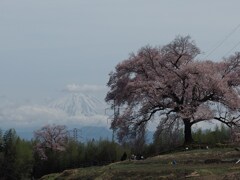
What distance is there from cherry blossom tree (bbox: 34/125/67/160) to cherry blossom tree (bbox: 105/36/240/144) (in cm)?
3483

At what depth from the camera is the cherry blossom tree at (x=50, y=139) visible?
250 ft

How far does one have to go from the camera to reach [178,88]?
41062 mm

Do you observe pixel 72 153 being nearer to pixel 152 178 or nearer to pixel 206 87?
pixel 206 87

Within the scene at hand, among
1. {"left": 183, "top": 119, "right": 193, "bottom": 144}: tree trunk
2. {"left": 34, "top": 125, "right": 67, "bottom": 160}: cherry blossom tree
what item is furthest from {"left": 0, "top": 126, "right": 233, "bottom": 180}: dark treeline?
{"left": 183, "top": 119, "right": 193, "bottom": 144}: tree trunk

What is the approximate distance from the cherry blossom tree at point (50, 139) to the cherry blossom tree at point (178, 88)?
3483 centimetres

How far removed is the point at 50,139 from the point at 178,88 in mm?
43665

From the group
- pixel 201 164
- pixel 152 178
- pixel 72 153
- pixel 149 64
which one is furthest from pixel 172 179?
pixel 72 153

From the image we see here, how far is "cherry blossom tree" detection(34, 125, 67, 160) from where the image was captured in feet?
250

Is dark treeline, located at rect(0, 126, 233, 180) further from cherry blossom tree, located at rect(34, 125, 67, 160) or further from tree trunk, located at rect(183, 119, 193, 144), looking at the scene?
tree trunk, located at rect(183, 119, 193, 144)

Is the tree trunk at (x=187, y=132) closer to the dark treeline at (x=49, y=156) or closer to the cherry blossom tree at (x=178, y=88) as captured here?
the cherry blossom tree at (x=178, y=88)

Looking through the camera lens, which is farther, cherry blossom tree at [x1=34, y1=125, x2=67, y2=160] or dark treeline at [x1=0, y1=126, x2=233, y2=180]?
cherry blossom tree at [x1=34, y1=125, x2=67, y2=160]

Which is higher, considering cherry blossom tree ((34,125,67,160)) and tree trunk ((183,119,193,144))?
cherry blossom tree ((34,125,67,160))

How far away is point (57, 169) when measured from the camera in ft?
240

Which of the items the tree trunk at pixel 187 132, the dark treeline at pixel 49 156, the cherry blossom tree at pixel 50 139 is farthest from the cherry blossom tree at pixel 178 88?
the cherry blossom tree at pixel 50 139
